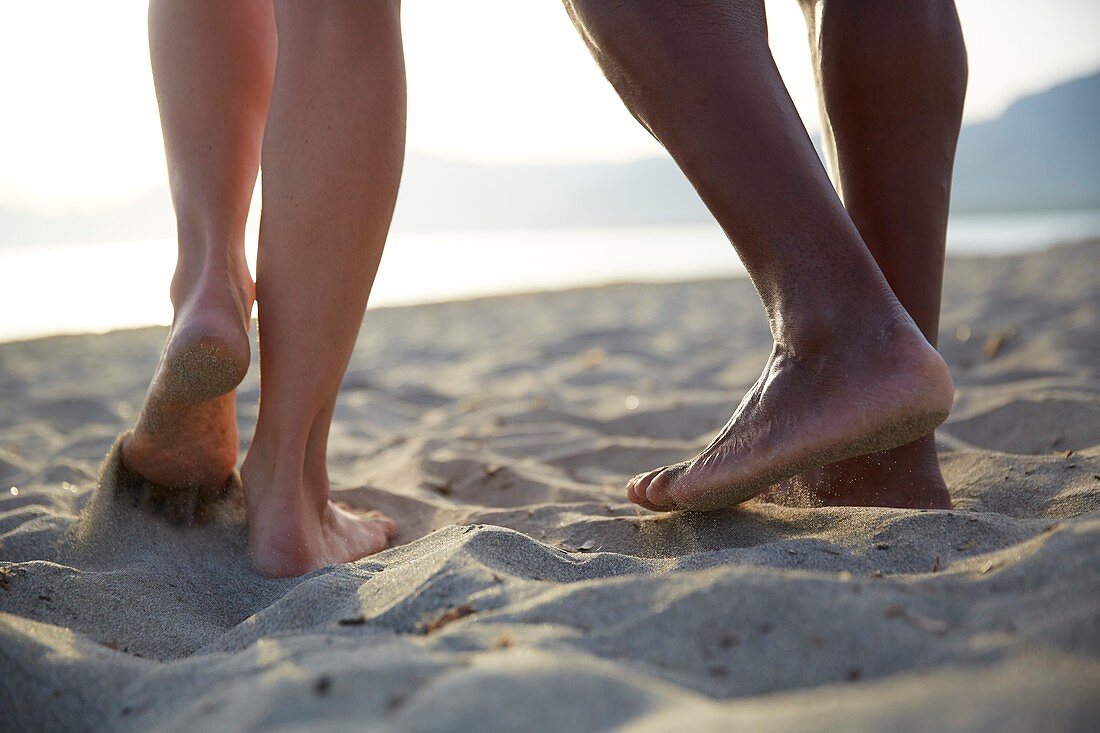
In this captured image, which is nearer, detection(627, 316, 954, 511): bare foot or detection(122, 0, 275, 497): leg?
detection(627, 316, 954, 511): bare foot

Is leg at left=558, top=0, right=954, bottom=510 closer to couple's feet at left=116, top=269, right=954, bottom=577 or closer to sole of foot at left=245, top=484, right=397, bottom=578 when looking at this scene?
couple's feet at left=116, top=269, right=954, bottom=577

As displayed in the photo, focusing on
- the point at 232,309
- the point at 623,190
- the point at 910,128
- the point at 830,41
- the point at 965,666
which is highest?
the point at 623,190

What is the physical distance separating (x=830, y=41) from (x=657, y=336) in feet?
8.83

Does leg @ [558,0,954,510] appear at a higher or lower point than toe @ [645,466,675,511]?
higher

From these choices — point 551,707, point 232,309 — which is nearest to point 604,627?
point 551,707

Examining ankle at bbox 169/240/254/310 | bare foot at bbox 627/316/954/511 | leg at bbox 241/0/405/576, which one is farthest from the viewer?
ankle at bbox 169/240/254/310

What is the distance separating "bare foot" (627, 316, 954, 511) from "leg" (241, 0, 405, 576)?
0.54m

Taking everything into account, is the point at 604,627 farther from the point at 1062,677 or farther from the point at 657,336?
the point at 657,336

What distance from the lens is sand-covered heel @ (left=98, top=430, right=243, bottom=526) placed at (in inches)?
54.7

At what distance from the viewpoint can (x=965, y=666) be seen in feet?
2.00

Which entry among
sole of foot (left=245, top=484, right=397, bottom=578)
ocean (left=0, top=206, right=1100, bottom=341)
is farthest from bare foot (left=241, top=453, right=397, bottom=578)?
ocean (left=0, top=206, right=1100, bottom=341)

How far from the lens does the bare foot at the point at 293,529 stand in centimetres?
121

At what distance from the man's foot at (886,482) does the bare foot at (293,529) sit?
0.63 metres

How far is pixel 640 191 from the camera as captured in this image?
68.9m
